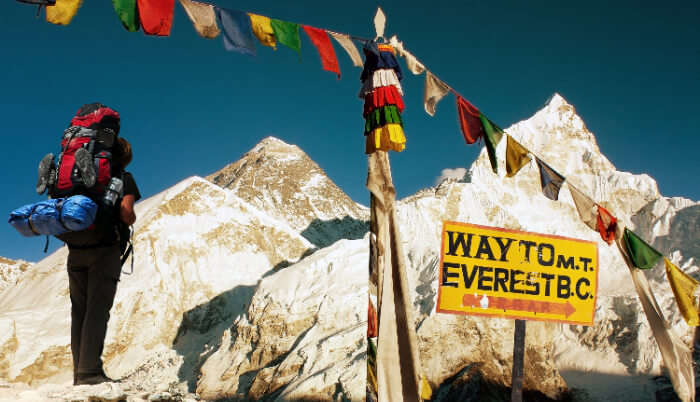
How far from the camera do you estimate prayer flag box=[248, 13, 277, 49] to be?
243 inches

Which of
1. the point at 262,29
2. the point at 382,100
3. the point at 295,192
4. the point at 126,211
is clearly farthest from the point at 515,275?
the point at 295,192

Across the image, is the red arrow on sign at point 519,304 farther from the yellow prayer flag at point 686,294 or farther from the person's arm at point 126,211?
the person's arm at point 126,211

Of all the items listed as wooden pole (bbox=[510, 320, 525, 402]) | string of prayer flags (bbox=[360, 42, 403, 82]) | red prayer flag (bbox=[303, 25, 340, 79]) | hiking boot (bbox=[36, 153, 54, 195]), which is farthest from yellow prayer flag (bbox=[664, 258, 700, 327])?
hiking boot (bbox=[36, 153, 54, 195])

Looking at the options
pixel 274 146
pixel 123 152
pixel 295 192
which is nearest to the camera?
pixel 123 152

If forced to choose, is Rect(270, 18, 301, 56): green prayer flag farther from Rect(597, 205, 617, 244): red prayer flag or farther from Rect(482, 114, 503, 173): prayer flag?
Rect(597, 205, 617, 244): red prayer flag

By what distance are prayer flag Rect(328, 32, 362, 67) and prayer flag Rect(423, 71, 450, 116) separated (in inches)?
45.1

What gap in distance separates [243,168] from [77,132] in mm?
66054

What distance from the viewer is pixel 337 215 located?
60.1 m

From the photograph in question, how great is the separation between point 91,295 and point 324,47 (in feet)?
13.9

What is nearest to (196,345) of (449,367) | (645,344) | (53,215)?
(449,367)

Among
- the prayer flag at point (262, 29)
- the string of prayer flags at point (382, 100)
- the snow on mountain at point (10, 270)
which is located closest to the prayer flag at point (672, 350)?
the string of prayer flags at point (382, 100)

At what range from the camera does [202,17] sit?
570 centimetres

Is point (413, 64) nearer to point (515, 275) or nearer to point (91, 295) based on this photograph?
point (515, 275)

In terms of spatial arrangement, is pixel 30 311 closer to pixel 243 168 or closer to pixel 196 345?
pixel 196 345
